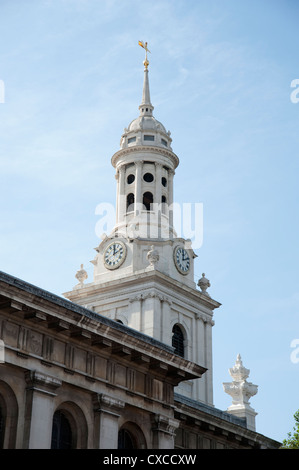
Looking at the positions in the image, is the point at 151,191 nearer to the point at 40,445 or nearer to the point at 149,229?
the point at 149,229

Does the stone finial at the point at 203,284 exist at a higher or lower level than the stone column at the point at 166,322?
higher

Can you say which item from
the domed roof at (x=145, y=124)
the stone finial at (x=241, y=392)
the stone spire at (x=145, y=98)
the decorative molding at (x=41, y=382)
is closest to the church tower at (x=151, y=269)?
the domed roof at (x=145, y=124)

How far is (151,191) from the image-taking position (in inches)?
2997

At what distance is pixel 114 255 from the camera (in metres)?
72.8

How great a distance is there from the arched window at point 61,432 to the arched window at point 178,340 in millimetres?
35737

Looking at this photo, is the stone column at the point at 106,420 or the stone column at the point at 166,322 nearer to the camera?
the stone column at the point at 106,420

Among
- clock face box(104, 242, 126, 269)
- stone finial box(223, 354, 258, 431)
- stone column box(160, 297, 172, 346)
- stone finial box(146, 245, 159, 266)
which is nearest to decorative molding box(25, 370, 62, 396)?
stone finial box(223, 354, 258, 431)

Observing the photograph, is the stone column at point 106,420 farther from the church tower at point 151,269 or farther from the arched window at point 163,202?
the arched window at point 163,202

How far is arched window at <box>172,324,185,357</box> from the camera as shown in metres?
69.7

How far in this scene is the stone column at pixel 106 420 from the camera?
34.0 metres

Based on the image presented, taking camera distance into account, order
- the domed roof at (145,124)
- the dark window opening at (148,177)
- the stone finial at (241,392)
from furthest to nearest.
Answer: the domed roof at (145,124)
the dark window opening at (148,177)
the stone finial at (241,392)

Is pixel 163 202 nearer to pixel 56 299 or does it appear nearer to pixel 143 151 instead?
pixel 143 151

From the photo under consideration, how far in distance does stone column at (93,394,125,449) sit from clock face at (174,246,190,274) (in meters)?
37.6

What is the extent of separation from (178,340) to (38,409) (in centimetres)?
3934
